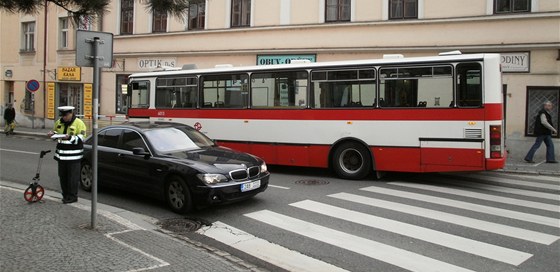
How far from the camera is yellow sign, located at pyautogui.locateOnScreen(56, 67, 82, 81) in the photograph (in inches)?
1057

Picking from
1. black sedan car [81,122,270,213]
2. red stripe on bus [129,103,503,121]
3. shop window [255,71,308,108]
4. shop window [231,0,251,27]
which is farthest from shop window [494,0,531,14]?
black sedan car [81,122,270,213]

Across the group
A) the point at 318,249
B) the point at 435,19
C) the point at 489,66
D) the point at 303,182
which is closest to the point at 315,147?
the point at 303,182

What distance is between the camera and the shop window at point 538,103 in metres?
14.6

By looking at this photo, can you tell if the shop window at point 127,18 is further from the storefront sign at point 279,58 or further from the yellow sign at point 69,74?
the storefront sign at point 279,58

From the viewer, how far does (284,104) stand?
1196 centimetres

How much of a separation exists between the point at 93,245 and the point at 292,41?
15295 millimetres

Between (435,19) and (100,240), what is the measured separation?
14372 mm

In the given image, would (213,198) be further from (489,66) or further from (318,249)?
(489,66)

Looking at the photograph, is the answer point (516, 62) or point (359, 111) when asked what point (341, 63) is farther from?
point (516, 62)

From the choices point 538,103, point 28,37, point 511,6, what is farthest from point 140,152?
point 28,37

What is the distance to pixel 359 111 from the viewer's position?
10.9 metres

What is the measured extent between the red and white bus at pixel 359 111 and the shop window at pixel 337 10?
7585mm

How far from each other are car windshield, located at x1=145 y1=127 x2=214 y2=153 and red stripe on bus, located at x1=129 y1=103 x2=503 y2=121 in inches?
125

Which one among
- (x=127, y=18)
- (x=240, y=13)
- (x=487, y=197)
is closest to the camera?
(x=487, y=197)
